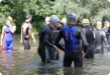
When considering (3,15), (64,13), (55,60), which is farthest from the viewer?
(3,15)

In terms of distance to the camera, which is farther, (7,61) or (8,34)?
(8,34)

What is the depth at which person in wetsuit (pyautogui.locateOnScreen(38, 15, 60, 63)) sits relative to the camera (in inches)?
612

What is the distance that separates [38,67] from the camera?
15.2 meters

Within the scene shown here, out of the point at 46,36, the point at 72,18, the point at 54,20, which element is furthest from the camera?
the point at 46,36

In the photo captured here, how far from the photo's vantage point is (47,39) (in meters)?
15.6

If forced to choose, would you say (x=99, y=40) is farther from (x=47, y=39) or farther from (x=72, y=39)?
(x=72, y=39)

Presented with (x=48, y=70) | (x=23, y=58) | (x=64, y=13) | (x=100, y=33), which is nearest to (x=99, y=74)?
(x=48, y=70)

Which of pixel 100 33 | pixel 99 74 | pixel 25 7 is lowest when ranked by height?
pixel 99 74

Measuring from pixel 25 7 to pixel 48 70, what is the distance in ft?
157

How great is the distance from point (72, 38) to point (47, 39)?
2875mm

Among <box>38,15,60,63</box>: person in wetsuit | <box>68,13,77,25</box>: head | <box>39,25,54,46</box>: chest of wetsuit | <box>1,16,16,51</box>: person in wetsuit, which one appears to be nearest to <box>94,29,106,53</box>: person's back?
<box>1,16,16,51</box>: person in wetsuit

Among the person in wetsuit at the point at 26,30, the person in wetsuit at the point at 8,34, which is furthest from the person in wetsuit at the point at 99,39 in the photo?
the person in wetsuit at the point at 8,34

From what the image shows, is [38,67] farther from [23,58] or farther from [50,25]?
[23,58]

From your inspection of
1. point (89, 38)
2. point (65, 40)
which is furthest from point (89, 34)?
point (65, 40)
